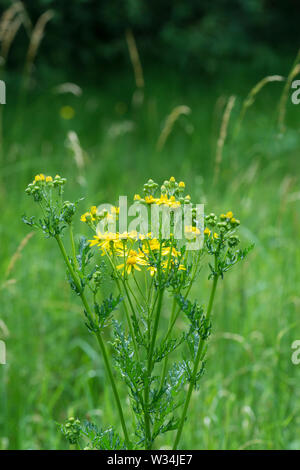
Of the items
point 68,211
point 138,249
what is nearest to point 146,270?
point 138,249

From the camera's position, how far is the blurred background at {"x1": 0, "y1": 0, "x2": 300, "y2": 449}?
2.01 m

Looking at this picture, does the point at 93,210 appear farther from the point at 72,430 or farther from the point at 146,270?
the point at 72,430

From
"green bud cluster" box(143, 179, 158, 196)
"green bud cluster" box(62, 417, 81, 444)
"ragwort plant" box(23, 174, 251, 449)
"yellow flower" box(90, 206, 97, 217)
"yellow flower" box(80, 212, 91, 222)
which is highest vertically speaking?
"green bud cluster" box(143, 179, 158, 196)

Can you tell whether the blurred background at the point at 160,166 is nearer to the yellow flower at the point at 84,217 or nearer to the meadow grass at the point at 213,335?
the meadow grass at the point at 213,335

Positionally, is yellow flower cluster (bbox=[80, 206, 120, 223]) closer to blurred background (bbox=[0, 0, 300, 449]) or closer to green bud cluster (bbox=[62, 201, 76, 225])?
green bud cluster (bbox=[62, 201, 76, 225])

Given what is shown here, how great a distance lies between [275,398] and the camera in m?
1.88

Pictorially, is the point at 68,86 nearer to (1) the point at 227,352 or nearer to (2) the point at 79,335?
(2) the point at 79,335

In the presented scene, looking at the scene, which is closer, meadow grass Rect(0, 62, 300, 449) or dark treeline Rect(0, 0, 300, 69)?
meadow grass Rect(0, 62, 300, 449)

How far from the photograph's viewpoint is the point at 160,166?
16.0 ft

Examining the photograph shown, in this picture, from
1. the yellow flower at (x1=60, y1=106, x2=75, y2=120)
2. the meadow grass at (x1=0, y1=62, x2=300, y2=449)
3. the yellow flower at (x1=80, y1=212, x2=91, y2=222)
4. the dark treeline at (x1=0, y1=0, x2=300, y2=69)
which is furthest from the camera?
the dark treeline at (x1=0, y1=0, x2=300, y2=69)

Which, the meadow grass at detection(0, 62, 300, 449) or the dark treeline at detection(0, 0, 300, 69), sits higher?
the dark treeline at detection(0, 0, 300, 69)

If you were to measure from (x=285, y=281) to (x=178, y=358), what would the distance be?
572 mm

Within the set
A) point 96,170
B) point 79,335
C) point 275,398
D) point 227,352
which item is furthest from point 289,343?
point 96,170

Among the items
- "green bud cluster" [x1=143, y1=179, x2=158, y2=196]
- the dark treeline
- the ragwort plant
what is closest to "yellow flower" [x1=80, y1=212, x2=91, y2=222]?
the ragwort plant
